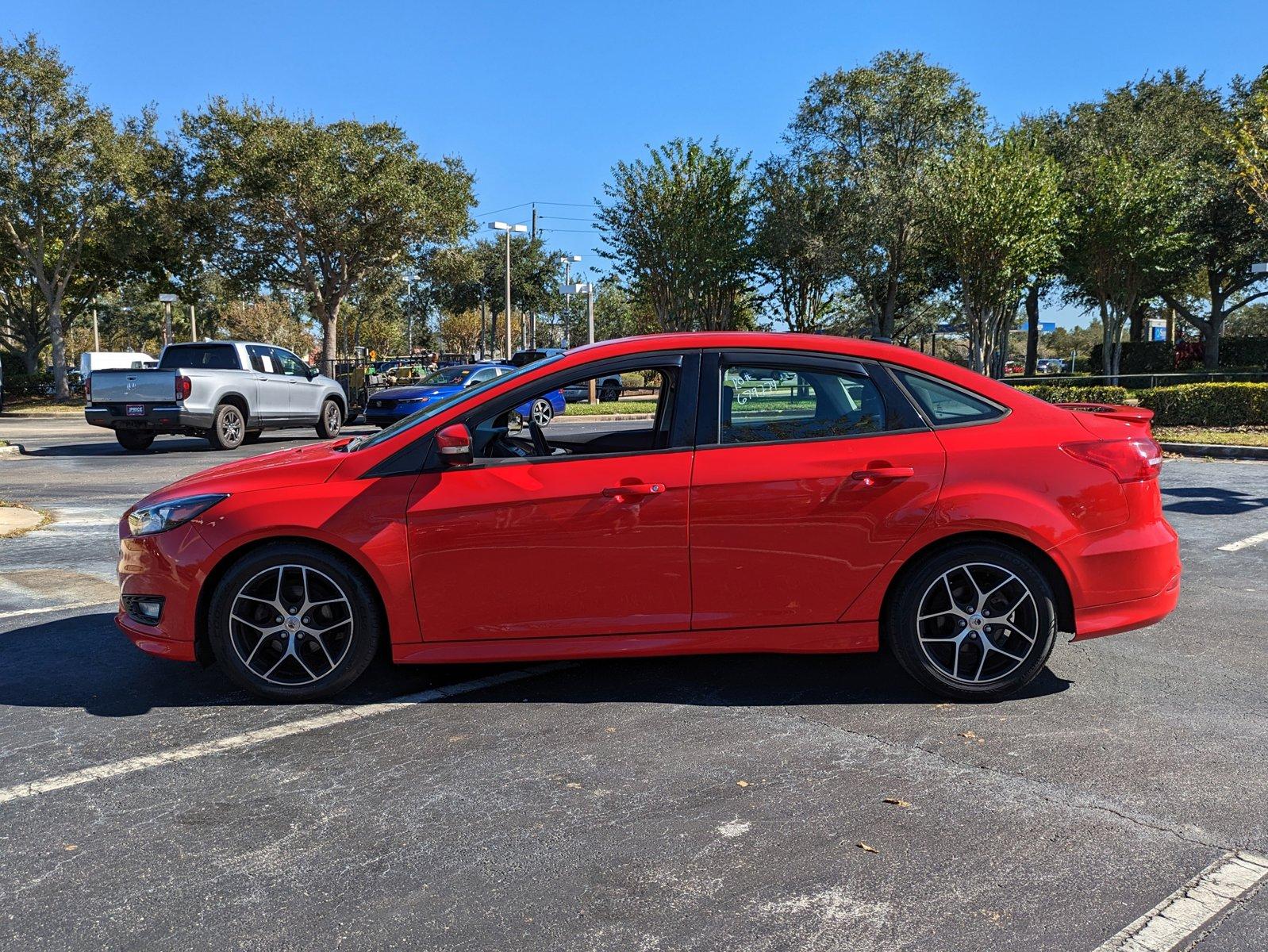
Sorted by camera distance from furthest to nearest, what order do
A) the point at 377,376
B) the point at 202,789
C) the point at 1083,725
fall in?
Result: the point at 377,376
the point at 1083,725
the point at 202,789

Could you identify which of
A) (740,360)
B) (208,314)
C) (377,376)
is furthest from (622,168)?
(208,314)

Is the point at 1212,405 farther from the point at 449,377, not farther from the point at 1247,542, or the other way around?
the point at 449,377

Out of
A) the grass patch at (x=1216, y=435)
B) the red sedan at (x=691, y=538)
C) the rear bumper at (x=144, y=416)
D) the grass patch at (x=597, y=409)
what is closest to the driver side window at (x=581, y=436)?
the red sedan at (x=691, y=538)

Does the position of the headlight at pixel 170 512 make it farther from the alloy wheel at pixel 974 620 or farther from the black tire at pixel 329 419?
the black tire at pixel 329 419

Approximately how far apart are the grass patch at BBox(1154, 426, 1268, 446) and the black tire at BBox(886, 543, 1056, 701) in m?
11.1

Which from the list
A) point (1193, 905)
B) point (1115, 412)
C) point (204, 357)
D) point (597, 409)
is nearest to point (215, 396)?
point (204, 357)

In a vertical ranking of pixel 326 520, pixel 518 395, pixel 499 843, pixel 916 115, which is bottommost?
pixel 499 843

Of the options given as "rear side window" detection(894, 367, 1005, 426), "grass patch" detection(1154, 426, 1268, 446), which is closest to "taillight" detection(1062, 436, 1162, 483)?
"rear side window" detection(894, 367, 1005, 426)

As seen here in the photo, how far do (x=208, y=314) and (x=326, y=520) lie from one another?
2565 inches

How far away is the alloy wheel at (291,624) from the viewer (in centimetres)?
435

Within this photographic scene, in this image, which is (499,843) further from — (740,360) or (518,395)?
(740,360)

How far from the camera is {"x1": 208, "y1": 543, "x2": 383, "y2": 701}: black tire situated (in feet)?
14.2

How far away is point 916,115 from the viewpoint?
39344 millimetres

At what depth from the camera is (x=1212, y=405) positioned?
17438mm
